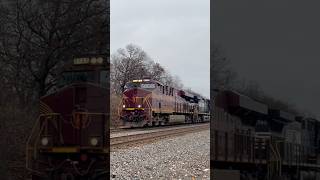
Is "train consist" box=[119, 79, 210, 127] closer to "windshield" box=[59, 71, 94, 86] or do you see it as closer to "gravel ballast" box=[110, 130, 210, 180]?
"gravel ballast" box=[110, 130, 210, 180]

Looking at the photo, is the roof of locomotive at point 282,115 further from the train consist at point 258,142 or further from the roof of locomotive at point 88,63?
the roof of locomotive at point 88,63

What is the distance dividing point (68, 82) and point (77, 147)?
0.95 meters

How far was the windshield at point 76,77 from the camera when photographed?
255 inches

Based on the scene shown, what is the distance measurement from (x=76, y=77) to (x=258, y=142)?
273cm

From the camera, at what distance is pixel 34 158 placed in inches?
268

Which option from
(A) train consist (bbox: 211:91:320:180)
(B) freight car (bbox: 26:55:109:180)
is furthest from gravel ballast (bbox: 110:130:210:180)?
(A) train consist (bbox: 211:91:320:180)

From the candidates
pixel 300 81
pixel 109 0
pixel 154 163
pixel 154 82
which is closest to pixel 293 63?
pixel 300 81

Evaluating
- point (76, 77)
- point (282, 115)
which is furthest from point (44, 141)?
point (282, 115)

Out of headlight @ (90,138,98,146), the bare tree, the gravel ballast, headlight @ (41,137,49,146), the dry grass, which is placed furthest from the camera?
the bare tree

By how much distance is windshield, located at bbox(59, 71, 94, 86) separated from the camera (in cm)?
648

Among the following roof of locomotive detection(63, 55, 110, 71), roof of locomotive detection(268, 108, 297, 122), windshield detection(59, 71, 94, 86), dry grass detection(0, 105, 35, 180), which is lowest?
dry grass detection(0, 105, 35, 180)

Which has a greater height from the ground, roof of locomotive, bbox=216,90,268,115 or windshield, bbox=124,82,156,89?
windshield, bbox=124,82,156,89

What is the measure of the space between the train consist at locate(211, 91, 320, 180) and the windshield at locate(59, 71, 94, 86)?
1920mm

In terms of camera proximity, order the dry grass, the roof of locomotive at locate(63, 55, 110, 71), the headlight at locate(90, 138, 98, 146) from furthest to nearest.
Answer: the dry grass, the headlight at locate(90, 138, 98, 146), the roof of locomotive at locate(63, 55, 110, 71)
